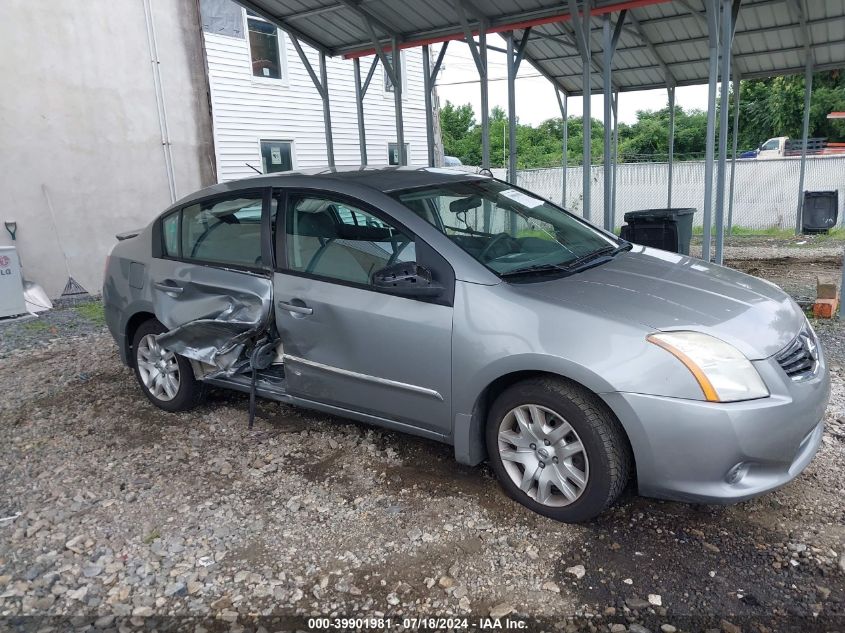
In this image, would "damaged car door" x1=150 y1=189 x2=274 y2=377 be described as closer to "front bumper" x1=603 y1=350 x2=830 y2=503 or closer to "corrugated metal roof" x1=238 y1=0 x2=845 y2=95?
"front bumper" x1=603 y1=350 x2=830 y2=503

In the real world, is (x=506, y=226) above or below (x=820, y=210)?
above

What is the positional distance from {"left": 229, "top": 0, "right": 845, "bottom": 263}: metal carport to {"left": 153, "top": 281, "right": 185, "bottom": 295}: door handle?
530cm

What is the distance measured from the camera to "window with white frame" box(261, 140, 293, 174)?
1377 centimetres

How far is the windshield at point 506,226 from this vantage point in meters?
3.37

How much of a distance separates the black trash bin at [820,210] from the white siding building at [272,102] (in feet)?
31.4

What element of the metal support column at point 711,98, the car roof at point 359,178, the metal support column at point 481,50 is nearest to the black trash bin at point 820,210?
the metal support column at point 711,98

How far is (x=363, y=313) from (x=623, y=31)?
9.83m

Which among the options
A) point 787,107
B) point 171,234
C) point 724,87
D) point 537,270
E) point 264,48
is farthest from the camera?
point 787,107

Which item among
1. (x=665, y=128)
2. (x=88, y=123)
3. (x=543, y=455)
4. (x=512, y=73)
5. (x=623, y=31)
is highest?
(x=665, y=128)

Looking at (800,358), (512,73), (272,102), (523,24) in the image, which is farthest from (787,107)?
(800,358)

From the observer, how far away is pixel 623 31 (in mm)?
11039

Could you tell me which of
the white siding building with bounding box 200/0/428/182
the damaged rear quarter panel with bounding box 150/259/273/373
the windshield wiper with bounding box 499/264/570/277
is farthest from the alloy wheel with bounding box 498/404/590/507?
the white siding building with bounding box 200/0/428/182

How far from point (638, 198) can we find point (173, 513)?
17445mm

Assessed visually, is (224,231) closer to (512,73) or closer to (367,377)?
(367,377)
